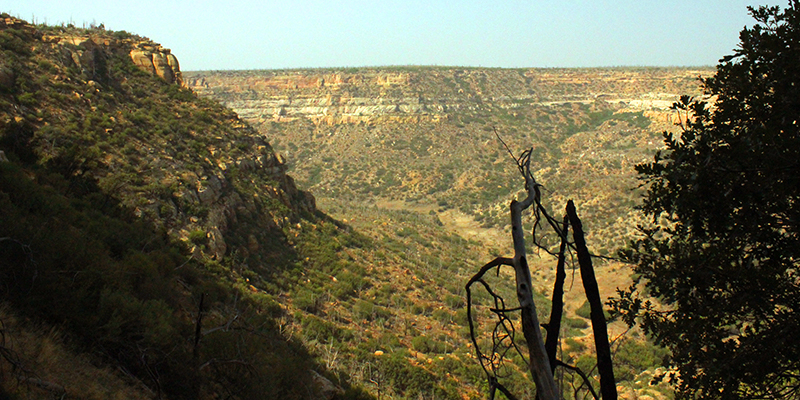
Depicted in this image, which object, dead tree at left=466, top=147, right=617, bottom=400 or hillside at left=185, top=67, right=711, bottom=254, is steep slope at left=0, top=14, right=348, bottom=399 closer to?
dead tree at left=466, top=147, right=617, bottom=400

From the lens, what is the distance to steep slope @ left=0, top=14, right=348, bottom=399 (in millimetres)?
5309

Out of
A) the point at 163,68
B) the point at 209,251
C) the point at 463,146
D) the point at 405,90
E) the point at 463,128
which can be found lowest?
the point at 209,251

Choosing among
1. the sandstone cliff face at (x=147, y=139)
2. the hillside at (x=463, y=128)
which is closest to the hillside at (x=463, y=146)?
the hillside at (x=463, y=128)

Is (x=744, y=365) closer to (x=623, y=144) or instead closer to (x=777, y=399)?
(x=777, y=399)

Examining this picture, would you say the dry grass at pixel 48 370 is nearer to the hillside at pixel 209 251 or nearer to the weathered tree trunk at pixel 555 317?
the hillside at pixel 209 251

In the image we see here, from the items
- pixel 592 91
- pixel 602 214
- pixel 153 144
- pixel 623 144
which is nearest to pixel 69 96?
pixel 153 144

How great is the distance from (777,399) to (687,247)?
5.20 ft

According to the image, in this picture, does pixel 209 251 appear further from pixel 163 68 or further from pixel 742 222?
pixel 163 68

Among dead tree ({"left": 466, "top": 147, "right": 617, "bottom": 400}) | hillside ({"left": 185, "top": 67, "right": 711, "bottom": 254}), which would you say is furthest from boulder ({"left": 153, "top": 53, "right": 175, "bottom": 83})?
dead tree ({"left": 466, "top": 147, "right": 617, "bottom": 400})

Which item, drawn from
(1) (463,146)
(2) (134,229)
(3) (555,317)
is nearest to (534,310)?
(3) (555,317)

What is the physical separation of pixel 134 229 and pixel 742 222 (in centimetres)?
1149

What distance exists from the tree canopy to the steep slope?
490 centimetres

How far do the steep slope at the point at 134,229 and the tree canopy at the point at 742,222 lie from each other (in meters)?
4.90

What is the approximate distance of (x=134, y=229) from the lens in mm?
11539
